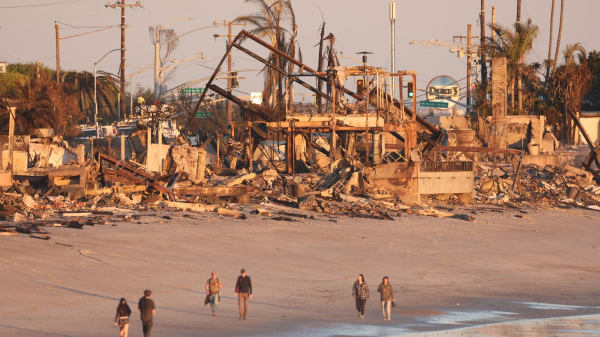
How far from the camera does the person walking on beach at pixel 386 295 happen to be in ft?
51.3

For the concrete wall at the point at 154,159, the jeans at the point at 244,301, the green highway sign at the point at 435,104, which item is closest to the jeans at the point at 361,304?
the jeans at the point at 244,301

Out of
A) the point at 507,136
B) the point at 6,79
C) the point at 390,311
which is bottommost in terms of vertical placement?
the point at 390,311

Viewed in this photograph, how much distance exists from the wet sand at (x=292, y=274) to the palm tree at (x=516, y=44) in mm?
29148

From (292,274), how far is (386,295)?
13.3 feet

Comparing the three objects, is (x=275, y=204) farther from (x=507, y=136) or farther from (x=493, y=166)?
(x=507, y=136)

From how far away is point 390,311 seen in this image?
16.5 metres

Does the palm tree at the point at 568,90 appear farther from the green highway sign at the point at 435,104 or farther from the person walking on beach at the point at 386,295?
the person walking on beach at the point at 386,295

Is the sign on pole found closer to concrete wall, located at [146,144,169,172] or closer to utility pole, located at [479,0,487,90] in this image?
utility pole, located at [479,0,487,90]

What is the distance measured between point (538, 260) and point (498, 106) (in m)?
26.5

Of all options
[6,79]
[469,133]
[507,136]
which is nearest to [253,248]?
[469,133]

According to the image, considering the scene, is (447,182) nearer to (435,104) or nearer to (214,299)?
(214,299)

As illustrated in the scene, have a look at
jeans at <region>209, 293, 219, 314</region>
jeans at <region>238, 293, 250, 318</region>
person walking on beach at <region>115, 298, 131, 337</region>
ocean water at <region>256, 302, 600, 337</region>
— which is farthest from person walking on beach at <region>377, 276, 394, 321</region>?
person walking on beach at <region>115, 298, 131, 337</region>

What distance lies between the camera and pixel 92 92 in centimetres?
7719

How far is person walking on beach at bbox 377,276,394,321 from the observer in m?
15.6
